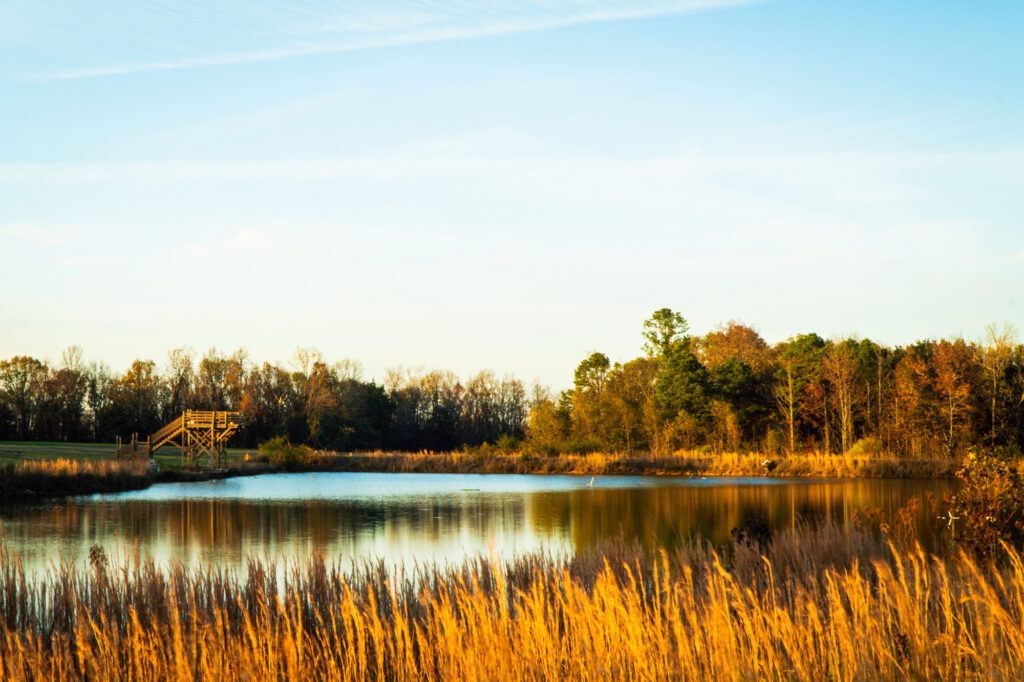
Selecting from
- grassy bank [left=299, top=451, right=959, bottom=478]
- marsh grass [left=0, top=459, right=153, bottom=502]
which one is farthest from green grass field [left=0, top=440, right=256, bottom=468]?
grassy bank [left=299, top=451, right=959, bottom=478]

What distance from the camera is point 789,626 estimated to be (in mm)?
6754

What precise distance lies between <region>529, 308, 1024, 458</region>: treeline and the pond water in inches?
317

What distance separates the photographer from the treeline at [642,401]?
4534 cm

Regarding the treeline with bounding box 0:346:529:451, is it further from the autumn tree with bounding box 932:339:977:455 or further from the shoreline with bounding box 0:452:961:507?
the autumn tree with bounding box 932:339:977:455

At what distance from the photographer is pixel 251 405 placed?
238ft

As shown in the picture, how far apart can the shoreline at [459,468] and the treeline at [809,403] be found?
2918 millimetres

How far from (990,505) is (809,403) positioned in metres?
39.1

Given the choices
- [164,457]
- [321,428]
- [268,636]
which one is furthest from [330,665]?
[321,428]

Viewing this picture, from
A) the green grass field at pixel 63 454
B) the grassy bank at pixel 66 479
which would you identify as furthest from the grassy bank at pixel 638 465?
the grassy bank at pixel 66 479

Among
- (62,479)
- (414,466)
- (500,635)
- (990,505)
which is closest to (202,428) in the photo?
(414,466)

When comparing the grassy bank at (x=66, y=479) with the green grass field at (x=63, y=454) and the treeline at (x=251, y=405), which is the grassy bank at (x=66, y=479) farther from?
the treeline at (x=251, y=405)

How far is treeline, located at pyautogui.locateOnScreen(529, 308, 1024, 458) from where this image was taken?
44625 mm

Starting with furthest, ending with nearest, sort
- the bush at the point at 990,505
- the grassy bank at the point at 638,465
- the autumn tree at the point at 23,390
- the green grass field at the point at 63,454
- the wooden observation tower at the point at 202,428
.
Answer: the autumn tree at the point at 23,390, the wooden observation tower at the point at 202,428, the grassy bank at the point at 638,465, the green grass field at the point at 63,454, the bush at the point at 990,505

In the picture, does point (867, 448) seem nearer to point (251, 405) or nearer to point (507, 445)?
point (507, 445)
